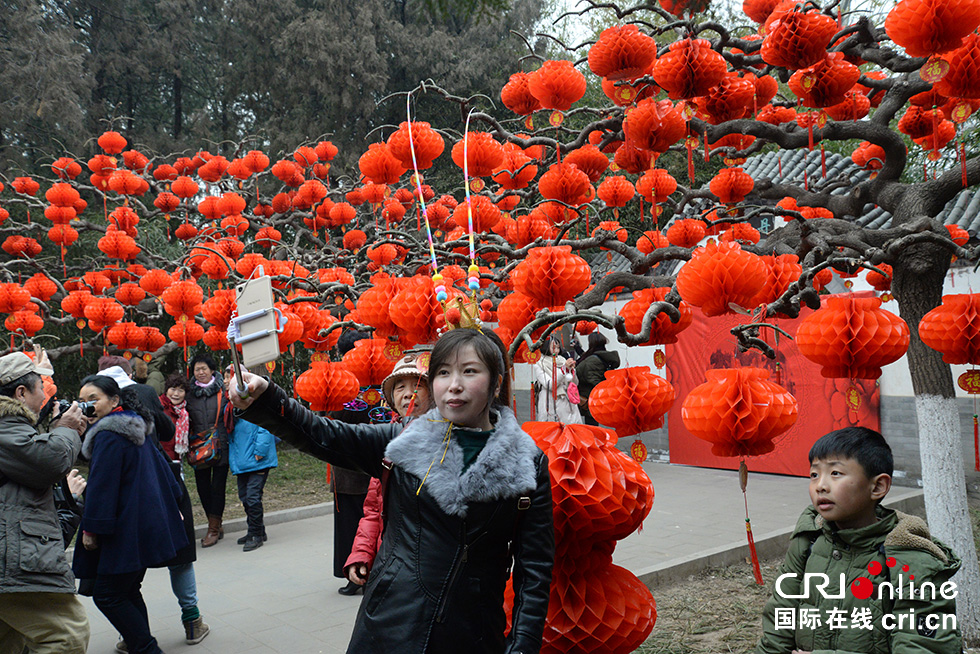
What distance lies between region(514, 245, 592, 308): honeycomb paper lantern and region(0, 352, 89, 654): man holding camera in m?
2.34

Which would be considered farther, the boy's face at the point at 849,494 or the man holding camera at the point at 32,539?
the man holding camera at the point at 32,539

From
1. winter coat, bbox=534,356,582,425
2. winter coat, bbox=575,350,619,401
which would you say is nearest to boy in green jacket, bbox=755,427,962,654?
winter coat, bbox=534,356,582,425

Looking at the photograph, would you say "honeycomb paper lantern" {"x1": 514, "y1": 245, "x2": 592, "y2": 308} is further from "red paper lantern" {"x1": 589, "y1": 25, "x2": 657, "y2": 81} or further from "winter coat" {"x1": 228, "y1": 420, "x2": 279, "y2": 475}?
"winter coat" {"x1": 228, "y1": 420, "x2": 279, "y2": 475}

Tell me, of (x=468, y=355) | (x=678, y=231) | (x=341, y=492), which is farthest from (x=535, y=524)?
(x=678, y=231)

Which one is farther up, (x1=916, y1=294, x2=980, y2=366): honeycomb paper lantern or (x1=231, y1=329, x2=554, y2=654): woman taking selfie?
(x1=916, y1=294, x2=980, y2=366): honeycomb paper lantern

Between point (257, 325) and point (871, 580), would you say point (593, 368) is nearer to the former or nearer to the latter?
point (871, 580)

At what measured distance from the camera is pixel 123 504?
3955mm

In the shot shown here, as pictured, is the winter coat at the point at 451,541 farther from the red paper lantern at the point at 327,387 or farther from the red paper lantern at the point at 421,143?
the red paper lantern at the point at 421,143

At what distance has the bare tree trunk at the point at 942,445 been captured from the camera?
4113mm

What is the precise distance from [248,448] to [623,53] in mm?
5064

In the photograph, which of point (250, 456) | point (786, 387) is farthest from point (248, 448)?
point (786, 387)

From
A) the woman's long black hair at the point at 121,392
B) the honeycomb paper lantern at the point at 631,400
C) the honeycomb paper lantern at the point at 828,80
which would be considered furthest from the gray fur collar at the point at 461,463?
the honeycomb paper lantern at the point at 828,80

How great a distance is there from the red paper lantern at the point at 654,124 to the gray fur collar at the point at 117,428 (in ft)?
11.1

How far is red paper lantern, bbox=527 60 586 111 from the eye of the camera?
4574 millimetres
